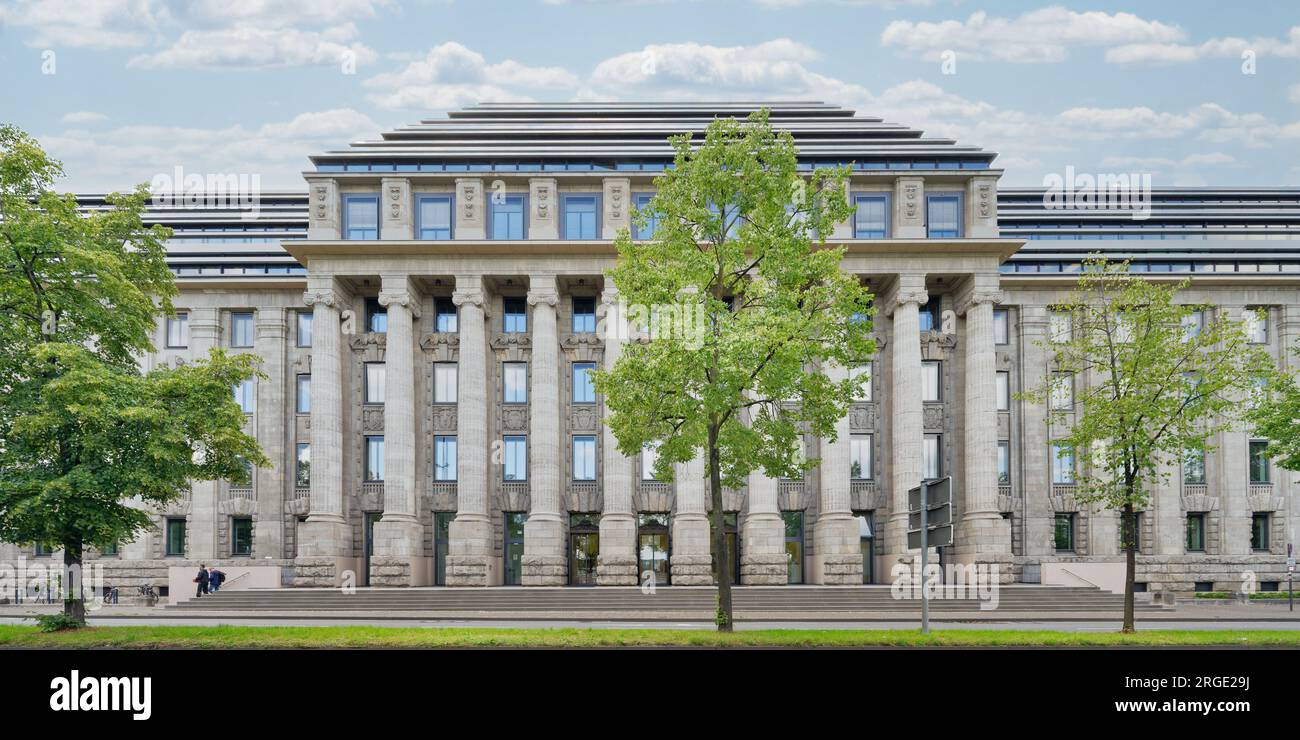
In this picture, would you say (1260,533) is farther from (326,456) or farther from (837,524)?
(326,456)

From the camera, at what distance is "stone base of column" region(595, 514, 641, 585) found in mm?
49781

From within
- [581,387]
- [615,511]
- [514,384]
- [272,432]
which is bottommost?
[615,511]

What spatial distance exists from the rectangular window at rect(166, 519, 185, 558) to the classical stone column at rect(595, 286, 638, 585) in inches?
897

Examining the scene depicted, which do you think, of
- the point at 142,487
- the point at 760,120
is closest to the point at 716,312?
the point at 760,120

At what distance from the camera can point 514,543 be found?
53.8m

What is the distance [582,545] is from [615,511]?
399cm

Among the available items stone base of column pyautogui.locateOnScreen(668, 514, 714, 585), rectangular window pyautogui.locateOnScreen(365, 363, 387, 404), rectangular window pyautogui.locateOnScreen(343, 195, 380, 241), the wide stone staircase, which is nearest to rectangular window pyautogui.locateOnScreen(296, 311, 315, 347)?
rectangular window pyautogui.locateOnScreen(365, 363, 387, 404)

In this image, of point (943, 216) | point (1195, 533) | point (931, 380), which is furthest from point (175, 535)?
point (1195, 533)

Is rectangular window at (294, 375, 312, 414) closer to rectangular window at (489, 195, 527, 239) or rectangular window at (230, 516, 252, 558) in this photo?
rectangular window at (230, 516, 252, 558)

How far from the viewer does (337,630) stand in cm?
2525

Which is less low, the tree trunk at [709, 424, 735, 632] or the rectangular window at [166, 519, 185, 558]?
the tree trunk at [709, 424, 735, 632]

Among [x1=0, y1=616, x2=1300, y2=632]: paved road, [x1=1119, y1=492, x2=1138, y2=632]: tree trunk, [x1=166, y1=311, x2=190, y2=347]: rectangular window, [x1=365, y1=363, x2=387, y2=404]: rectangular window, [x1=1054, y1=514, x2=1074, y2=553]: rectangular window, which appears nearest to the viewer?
[x1=1119, y1=492, x2=1138, y2=632]: tree trunk

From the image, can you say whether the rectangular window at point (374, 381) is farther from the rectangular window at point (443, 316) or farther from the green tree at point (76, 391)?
the green tree at point (76, 391)

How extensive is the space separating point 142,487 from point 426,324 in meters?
28.8
